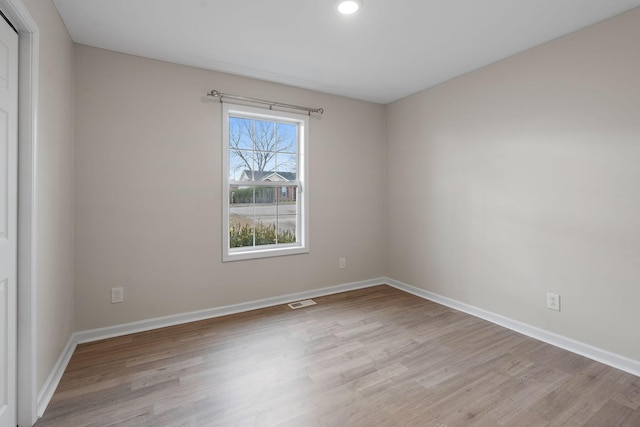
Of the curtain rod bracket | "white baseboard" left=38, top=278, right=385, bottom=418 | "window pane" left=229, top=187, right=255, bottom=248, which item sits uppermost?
the curtain rod bracket

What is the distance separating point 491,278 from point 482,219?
58 cm

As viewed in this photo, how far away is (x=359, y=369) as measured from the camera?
7.01 feet

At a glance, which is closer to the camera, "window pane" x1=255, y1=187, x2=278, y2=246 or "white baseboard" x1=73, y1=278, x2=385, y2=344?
"white baseboard" x1=73, y1=278, x2=385, y2=344

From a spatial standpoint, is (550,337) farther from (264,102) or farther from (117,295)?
(117,295)

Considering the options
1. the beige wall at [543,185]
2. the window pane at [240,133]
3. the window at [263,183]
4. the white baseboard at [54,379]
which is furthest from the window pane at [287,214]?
the white baseboard at [54,379]

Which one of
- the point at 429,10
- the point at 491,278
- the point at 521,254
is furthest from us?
the point at 491,278

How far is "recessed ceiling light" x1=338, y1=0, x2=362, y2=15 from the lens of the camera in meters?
1.99

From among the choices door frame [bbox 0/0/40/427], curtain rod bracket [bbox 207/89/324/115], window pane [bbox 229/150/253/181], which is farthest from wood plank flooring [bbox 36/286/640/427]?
curtain rod bracket [bbox 207/89/324/115]

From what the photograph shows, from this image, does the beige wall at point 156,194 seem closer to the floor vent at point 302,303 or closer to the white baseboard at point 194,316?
the white baseboard at point 194,316

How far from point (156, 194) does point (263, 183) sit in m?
1.07

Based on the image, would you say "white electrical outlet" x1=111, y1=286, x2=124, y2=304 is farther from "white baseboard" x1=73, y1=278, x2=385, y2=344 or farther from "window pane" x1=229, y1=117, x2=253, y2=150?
"window pane" x1=229, y1=117, x2=253, y2=150

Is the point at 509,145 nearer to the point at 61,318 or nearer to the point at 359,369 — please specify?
the point at 359,369

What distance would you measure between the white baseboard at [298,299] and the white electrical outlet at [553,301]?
0.22 meters

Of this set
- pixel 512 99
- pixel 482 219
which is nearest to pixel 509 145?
pixel 512 99
